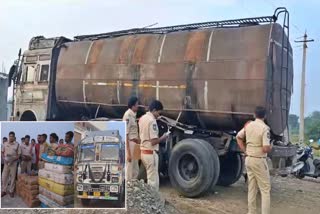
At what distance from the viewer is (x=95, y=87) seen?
35.6 feet

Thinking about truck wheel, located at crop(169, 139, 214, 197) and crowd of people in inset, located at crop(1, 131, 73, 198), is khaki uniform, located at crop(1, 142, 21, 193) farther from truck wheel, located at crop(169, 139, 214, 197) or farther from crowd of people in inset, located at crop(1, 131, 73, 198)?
truck wheel, located at crop(169, 139, 214, 197)

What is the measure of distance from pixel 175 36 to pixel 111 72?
1.73 m

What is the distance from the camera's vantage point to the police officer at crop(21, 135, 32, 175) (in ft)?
14.6

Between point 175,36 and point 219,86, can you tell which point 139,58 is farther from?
point 219,86

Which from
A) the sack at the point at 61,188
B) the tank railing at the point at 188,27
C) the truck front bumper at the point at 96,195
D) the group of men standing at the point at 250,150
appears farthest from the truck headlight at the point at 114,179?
the tank railing at the point at 188,27

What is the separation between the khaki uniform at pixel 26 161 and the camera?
4438 millimetres

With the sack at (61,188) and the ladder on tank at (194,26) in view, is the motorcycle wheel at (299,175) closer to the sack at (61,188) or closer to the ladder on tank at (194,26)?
the ladder on tank at (194,26)

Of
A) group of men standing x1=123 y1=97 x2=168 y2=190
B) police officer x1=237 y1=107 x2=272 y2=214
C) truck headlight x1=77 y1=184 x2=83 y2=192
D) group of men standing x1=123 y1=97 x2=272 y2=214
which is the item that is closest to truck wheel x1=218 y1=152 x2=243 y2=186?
group of men standing x1=123 y1=97 x2=272 y2=214

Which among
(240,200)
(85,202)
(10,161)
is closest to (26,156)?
(10,161)

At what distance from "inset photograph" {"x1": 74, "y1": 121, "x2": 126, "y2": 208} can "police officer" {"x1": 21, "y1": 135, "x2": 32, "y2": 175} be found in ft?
1.52

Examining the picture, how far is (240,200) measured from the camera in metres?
8.87

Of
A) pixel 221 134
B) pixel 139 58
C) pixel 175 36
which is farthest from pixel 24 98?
pixel 221 134

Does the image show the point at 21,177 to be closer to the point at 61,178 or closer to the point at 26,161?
the point at 26,161

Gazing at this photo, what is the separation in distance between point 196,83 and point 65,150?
5103mm
